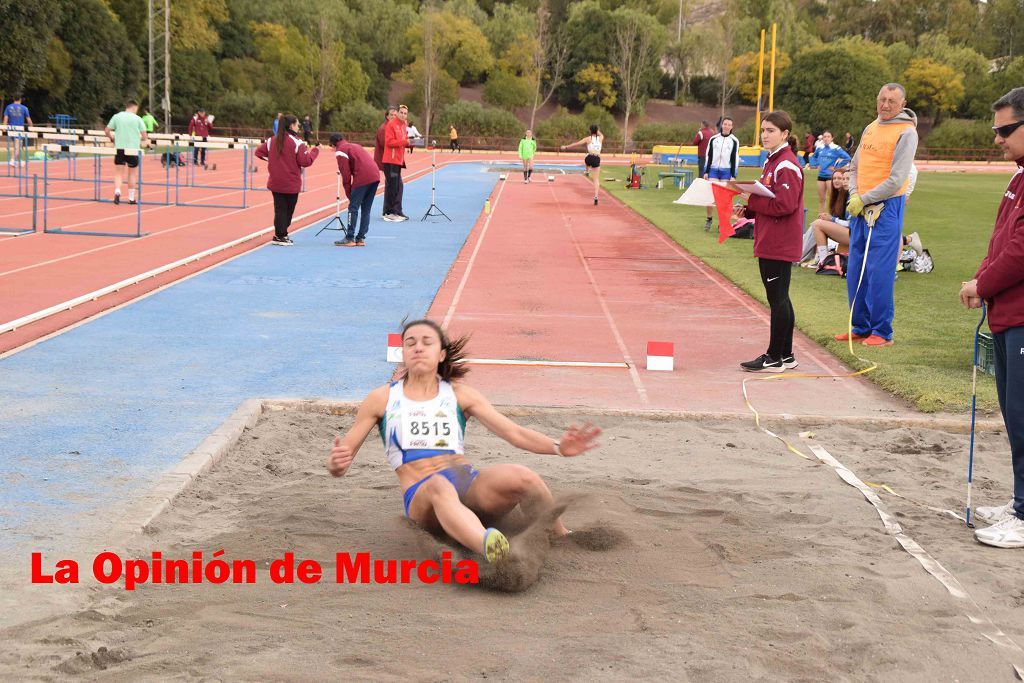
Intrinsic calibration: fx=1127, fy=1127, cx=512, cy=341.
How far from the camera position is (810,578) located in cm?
480

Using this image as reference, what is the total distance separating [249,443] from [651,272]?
10.1 metres

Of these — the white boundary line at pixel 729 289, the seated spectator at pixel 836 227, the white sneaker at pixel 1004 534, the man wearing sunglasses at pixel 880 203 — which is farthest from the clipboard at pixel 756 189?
the seated spectator at pixel 836 227

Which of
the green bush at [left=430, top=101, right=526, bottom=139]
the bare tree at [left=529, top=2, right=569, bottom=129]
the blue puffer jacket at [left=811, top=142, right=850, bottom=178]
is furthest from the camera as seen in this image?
the bare tree at [left=529, top=2, right=569, bottom=129]

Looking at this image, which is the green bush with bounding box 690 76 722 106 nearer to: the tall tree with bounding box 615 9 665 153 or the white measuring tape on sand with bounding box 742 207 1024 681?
the tall tree with bounding box 615 9 665 153

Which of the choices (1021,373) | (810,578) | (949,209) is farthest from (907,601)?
(949,209)

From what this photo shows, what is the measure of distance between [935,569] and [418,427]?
238 cm

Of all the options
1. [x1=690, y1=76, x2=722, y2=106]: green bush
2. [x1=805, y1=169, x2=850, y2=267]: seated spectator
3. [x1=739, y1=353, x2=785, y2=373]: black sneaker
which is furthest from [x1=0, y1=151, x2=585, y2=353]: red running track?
[x1=690, y1=76, x2=722, y2=106]: green bush

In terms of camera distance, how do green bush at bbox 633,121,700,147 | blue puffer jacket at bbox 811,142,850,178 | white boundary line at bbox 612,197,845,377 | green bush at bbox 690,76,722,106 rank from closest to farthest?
white boundary line at bbox 612,197,845,377 < blue puffer jacket at bbox 811,142,850,178 < green bush at bbox 633,121,700,147 < green bush at bbox 690,76,722,106

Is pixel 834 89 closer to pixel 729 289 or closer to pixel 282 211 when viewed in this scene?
pixel 282 211

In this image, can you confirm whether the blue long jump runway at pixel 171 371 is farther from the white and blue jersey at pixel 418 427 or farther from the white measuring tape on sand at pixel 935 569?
the white measuring tape on sand at pixel 935 569

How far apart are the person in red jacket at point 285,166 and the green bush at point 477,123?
57252mm

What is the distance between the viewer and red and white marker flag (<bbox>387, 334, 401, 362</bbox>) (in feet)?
30.1

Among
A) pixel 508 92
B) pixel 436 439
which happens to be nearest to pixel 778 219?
pixel 436 439

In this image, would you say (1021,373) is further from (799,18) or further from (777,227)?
(799,18)
